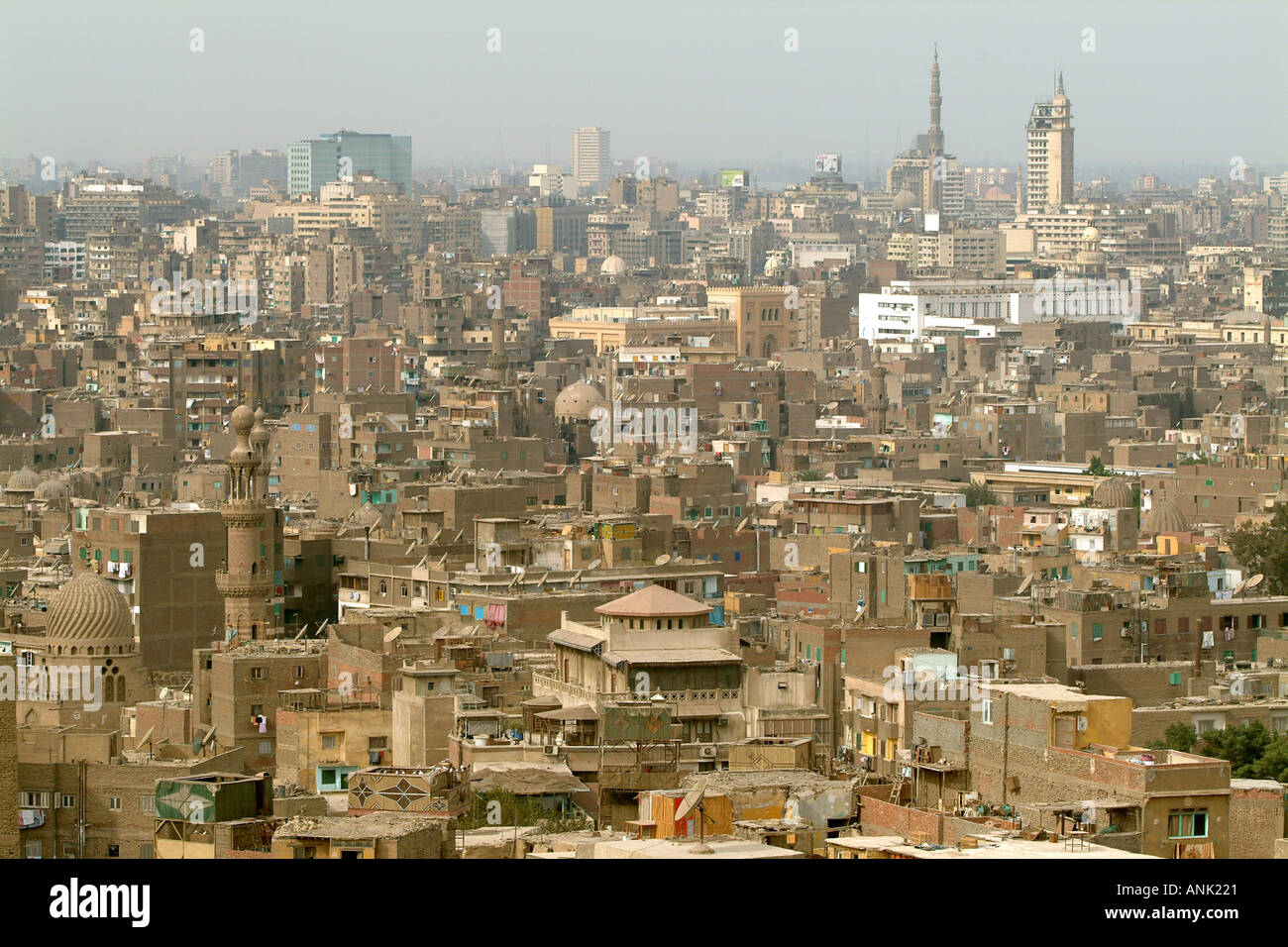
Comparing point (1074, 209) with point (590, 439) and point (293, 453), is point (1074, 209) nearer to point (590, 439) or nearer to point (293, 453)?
point (590, 439)

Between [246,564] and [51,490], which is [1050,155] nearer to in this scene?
[51,490]

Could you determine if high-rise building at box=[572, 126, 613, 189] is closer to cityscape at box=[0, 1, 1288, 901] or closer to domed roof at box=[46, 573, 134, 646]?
cityscape at box=[0, 1, 1288, 901]

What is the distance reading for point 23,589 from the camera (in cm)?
2897

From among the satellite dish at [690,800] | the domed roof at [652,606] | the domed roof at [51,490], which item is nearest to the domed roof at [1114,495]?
the domed roof at [51,490]

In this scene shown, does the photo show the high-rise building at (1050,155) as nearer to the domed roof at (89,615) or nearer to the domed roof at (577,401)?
the domed roof at (577,401)

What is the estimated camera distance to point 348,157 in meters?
148

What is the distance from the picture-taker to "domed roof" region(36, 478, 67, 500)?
132 ft

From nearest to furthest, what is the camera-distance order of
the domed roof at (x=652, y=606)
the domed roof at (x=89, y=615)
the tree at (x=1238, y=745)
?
the tree at (x=1238, y=745)
the domed roof at (x=652, y=606)
the domed roof at (x=89, y=615)

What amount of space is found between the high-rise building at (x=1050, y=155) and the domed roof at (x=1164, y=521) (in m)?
105

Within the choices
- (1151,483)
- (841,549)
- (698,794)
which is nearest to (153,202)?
(1151,483)

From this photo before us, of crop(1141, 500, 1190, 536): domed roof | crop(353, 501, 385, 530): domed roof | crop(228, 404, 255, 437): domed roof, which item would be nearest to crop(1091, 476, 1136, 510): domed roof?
crop(1141, 500, 1190, 536): domed roof

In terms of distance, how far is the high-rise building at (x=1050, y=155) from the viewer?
141125 millimetres

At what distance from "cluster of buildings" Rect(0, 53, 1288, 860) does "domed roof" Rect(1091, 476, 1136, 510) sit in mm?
97
